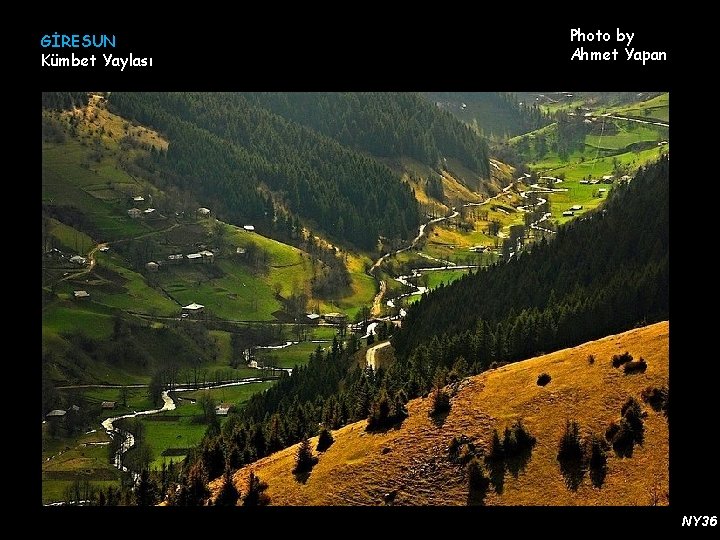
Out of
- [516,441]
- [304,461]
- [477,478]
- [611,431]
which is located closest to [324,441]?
[304,461]

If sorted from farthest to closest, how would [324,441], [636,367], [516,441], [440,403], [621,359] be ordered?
[324,441]
[440,403]
[621,359]
[636,367]
[516,441]

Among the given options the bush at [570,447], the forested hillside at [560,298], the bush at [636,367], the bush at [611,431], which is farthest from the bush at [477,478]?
the forested hillside at [560,298]

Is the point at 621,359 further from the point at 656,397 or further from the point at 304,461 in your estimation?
the point at 304,461

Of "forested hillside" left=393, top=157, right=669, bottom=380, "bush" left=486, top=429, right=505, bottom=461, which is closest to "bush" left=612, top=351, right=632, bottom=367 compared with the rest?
"bush" left=486, top=429, right=505, bottom=461

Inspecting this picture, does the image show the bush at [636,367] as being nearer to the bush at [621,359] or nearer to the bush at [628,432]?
the bush at [621,359]
